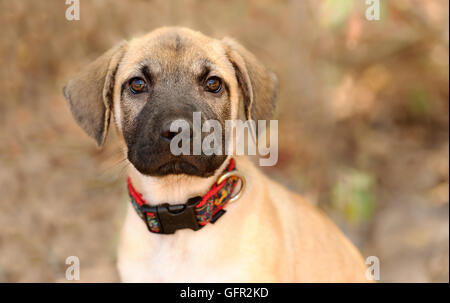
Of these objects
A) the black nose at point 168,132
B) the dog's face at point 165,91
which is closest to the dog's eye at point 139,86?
the dog's face at point 165,91

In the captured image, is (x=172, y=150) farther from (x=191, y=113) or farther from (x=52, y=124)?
(x=52, y=124)

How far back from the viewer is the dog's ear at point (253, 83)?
11.6ft

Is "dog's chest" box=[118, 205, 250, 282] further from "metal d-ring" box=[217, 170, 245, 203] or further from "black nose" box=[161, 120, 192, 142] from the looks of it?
"black nose" box=[161, 120, 192, 142]

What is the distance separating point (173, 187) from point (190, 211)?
24 cm

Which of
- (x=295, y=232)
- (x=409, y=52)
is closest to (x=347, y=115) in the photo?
(x=409, y=52)

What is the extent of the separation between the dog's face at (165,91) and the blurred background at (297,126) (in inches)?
75.8

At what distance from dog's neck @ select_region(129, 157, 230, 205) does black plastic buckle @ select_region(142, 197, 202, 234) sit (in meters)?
0.11

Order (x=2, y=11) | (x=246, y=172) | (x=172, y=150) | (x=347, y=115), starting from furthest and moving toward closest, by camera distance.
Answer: (x=347, y=115) → (x=2, y=11) → (x=246, y=172) → (x=172, y=150)

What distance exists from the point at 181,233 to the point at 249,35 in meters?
4.04

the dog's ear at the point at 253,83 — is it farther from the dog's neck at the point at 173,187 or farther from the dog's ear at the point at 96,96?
the dog's ear at the point at 96,96

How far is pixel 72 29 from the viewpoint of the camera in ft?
20.4

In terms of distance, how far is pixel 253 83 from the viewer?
356 cm

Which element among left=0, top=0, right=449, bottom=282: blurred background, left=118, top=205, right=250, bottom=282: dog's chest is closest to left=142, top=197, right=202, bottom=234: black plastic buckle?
left=118, top=205, right=250, bottom=282: dog's chest

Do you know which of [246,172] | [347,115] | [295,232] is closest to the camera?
[246,172]
